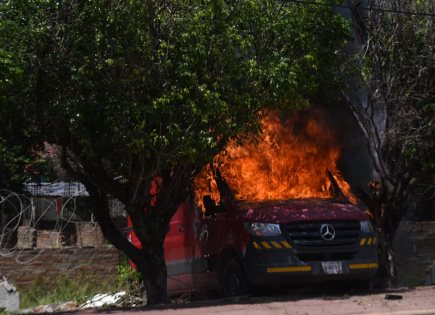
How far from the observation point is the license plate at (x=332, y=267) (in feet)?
33.3

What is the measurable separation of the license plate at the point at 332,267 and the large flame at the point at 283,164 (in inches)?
78.9

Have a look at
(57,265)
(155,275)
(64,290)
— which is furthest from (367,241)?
(57,265)

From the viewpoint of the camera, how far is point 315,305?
9867mm

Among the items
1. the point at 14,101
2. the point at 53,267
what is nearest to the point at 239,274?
the point at 14,101

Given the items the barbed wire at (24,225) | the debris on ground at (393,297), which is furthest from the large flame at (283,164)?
the barbed wire at (24,225)

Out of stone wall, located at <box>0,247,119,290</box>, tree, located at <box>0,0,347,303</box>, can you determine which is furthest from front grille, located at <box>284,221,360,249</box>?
stone wall, located at <box>0,247,119,290</box>

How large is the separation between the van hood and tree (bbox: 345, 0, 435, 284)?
1.33 meters

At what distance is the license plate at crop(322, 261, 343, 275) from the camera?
33.3 ft

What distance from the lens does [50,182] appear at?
1873cm

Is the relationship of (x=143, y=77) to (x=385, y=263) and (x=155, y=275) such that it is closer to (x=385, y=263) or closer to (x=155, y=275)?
(x=155, y=275)

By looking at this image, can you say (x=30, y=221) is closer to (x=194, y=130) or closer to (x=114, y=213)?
(x=114, y=213)

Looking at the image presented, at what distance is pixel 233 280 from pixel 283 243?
1.23 metres

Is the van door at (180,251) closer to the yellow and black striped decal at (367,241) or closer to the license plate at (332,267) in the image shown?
the license plate at (332,267)

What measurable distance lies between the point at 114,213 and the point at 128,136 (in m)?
10.3
